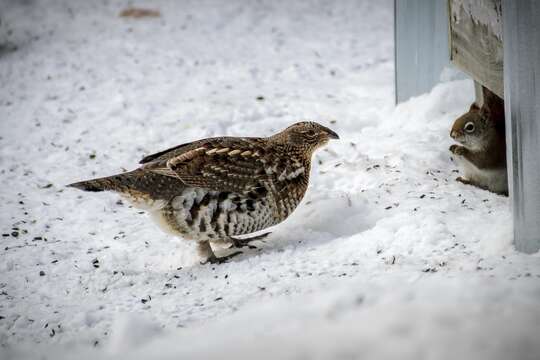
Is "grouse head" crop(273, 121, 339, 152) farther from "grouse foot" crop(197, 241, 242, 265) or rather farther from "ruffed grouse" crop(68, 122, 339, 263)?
"grouse foot" crop(197, 241, 242, 265)

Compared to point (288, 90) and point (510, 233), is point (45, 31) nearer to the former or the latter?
point (288, 90)

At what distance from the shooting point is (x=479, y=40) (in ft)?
16.3

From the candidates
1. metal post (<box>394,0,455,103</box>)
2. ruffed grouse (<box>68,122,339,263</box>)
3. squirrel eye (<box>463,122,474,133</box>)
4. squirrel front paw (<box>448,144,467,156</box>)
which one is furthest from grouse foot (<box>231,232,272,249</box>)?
metal post (<box>394,0,455,103</box>)

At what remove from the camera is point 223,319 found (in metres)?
3.75

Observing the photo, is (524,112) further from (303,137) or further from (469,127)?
(303,137)

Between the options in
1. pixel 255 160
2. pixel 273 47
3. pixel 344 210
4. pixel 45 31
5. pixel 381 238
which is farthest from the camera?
pixel 45 31

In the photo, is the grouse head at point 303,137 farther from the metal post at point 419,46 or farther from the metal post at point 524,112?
the metal post at point 419,46

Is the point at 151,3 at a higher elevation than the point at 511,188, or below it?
higher

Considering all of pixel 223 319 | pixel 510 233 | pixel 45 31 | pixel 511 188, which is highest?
pixel 45 31

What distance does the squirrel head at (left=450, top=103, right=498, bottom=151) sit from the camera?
5.08 meters

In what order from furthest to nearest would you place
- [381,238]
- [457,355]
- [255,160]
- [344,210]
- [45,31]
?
[45,31], [344,210], [255,160], [381,238], [457,355]

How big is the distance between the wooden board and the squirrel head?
0.78 ft

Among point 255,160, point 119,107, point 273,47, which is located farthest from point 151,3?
point 255,160

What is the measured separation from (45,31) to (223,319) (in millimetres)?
8279
